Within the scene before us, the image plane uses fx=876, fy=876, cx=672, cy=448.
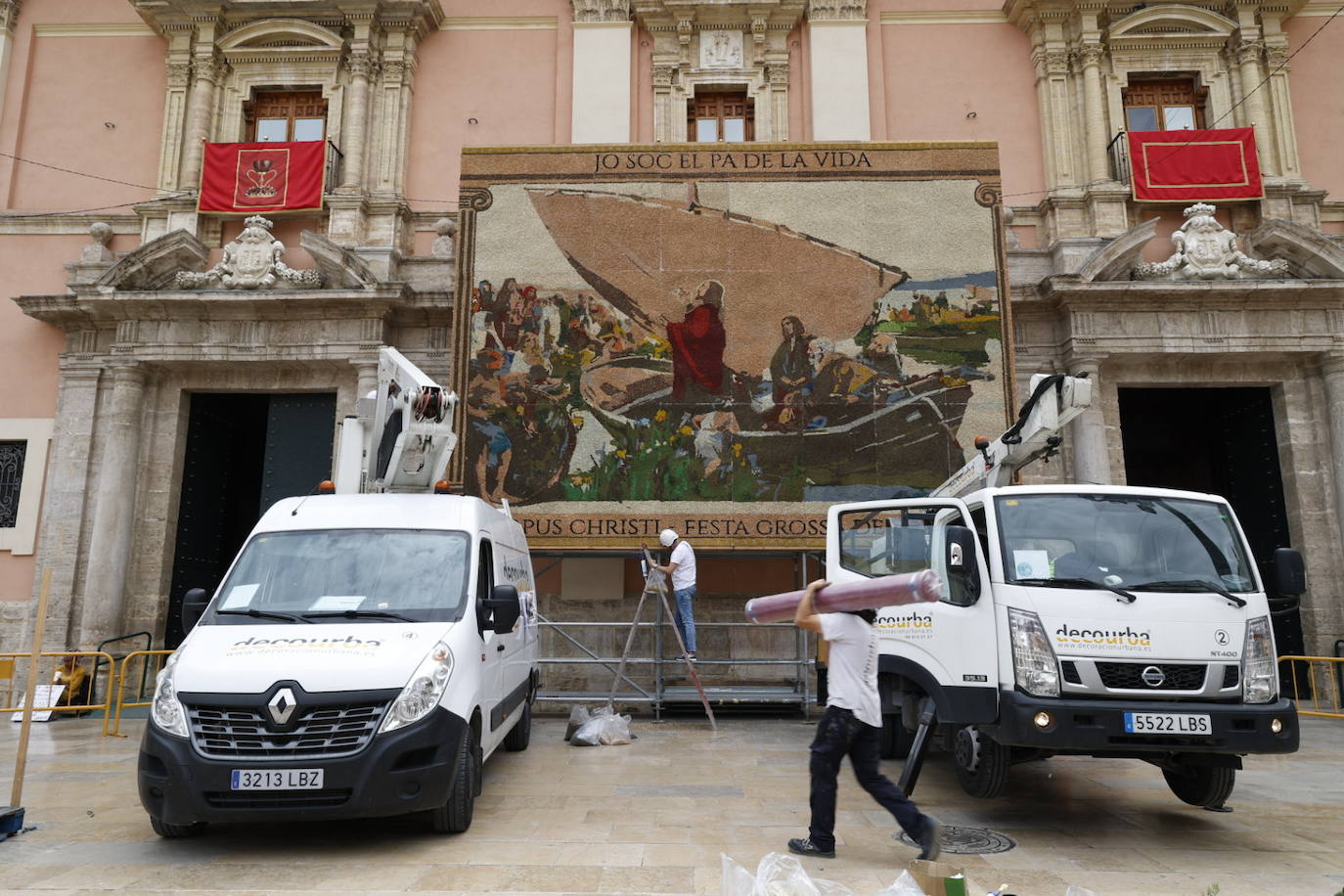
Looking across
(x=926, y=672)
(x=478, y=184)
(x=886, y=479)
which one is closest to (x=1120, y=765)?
(x=926, y=672)

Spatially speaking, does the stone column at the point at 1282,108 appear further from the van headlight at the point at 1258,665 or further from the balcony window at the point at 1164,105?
the van headlight at the point at 1258,665

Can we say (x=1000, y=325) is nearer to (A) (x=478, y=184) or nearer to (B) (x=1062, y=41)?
(B) (x=1062, y=41)

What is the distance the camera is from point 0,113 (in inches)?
615

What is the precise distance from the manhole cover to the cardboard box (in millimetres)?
770

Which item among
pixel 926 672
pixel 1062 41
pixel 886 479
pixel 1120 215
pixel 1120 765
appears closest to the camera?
pixel 926 672

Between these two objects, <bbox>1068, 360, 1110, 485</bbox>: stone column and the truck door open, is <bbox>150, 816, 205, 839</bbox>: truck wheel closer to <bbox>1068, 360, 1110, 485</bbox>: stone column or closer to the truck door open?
the truck door open

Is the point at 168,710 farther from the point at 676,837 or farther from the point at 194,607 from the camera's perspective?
the point at 676,837

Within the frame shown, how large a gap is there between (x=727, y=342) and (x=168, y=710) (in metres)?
8.63

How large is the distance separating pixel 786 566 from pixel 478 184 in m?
7.26

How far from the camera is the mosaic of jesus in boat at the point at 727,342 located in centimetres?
1202

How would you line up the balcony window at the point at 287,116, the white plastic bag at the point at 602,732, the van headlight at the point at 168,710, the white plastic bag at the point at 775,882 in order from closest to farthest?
the white plastic bag at the point at 775,882 < the van headlight at the point at 168,710 < the white plastic bag at the point at 602,732 < the balcony window at the point at 287,116

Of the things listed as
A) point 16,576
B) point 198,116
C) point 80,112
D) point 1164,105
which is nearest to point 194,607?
point 16,576

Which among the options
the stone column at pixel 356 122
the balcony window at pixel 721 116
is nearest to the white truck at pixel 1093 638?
the balcony window at pixel 721 116

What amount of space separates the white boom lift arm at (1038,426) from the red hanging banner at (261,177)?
39.1ft
